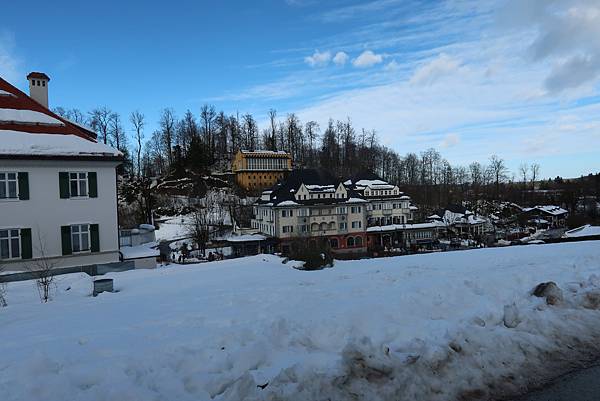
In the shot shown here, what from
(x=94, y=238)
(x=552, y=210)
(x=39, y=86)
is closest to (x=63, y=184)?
Answer: (x=94, y=238)

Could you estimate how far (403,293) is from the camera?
8078 millimetres

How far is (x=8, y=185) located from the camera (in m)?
16.6

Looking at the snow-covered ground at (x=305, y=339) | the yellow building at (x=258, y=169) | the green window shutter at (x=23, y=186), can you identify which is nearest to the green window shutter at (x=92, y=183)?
the green window shutter at (x=23, y=186)

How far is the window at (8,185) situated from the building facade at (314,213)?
3441cm

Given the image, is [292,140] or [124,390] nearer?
[124,390]

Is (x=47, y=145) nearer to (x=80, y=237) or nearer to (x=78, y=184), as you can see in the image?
(x=78, y=184)

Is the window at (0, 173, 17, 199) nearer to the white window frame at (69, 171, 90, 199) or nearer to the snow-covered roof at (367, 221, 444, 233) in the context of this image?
the white window frame at (69, 171, 90, 199)

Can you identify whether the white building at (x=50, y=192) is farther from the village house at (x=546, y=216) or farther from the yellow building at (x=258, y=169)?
the village house at (x=546, y=216)

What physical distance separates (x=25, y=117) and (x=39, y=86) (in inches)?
229

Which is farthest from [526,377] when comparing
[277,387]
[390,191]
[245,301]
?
[390,191]

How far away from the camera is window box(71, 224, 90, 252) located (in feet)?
58.6

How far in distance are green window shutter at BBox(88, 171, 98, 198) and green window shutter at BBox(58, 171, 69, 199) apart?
90 cm

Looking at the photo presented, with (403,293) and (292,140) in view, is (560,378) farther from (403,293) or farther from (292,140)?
(292,140)

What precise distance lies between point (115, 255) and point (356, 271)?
1222 cm
